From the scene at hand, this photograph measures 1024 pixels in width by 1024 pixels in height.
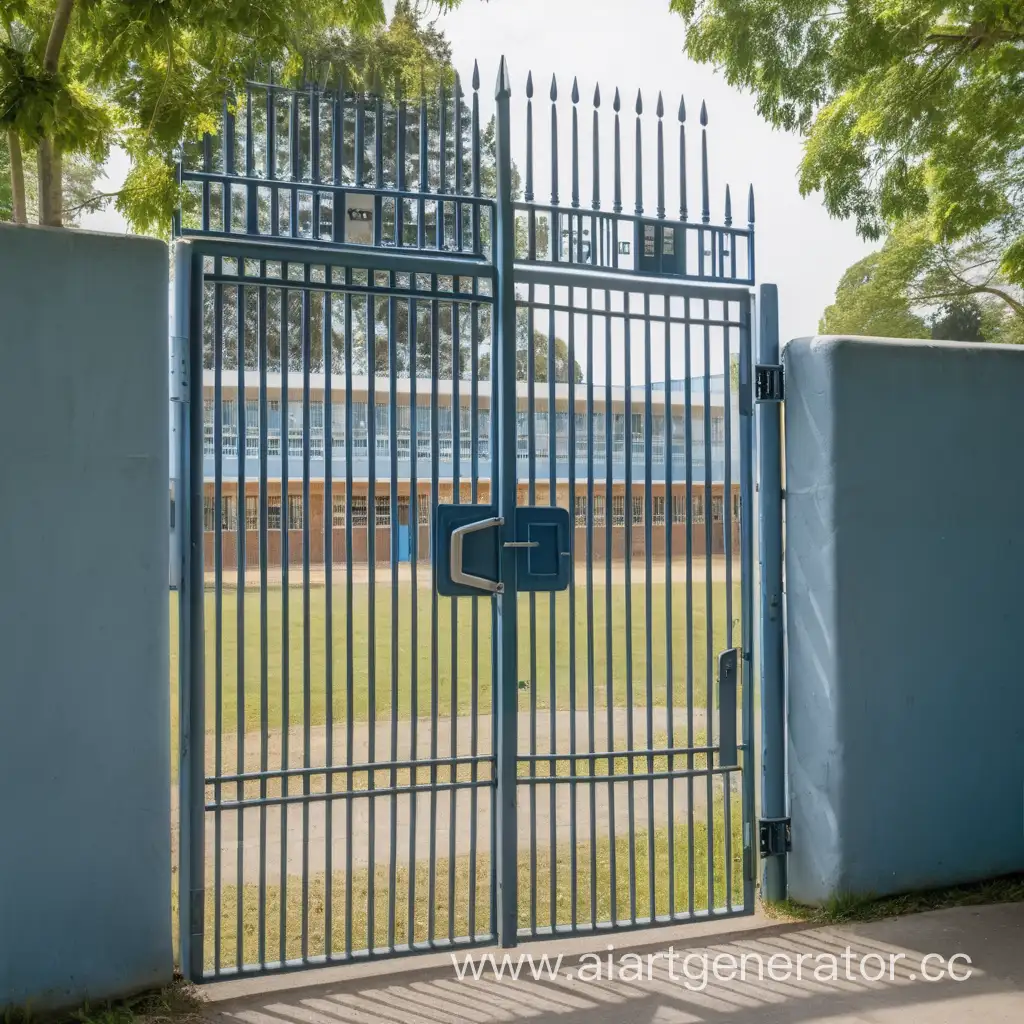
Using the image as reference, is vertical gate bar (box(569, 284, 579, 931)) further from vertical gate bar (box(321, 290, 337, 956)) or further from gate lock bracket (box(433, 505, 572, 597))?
vertical gate bar (box(321, 290, 337, 956))

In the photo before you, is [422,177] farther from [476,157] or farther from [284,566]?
[284,566]

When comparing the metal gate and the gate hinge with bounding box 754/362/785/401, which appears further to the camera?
the gate hinge with bounding box 754/362/785/401

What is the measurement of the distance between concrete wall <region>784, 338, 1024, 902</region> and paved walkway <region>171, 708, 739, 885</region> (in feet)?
2.89

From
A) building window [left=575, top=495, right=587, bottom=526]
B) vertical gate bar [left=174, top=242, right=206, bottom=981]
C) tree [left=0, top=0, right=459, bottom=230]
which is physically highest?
tree [left=0, top=0, right=459, bottom=230]

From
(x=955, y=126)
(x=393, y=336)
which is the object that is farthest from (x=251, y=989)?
(x=955, y=126)

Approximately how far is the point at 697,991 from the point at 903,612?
73.9 inches

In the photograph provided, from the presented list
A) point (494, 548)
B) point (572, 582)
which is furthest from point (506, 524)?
point (572, 582)

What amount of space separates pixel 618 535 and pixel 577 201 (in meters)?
7.77

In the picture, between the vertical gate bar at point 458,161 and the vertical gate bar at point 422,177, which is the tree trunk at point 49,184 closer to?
the vertical gate bar at point 422,177

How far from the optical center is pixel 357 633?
1702 centimetres

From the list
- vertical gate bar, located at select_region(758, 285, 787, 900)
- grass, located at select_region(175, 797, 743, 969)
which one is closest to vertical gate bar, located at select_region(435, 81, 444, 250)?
vertical gate bar, located at select_region(758, 285, 787, 900)

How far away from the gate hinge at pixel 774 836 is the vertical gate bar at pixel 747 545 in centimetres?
8

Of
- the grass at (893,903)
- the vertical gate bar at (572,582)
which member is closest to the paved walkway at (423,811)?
the vertical gate bar at (572,582)

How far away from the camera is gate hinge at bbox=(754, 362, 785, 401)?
4.71 meters
